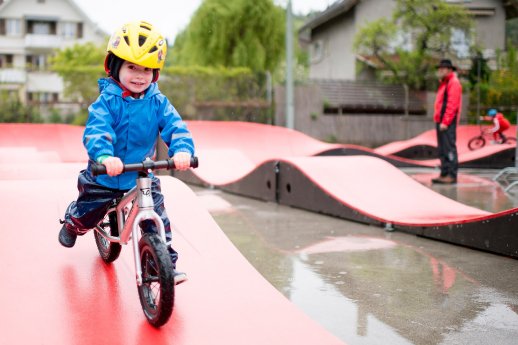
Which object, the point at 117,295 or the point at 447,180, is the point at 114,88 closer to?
the point at 117,295

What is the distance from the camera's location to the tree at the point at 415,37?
85.4ft

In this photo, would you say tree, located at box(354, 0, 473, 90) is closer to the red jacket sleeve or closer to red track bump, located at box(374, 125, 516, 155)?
red track bump, located at box(374, 125, 516, 155)

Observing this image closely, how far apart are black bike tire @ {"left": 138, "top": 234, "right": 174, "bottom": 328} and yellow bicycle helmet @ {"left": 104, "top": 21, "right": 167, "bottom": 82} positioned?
0.90 metres

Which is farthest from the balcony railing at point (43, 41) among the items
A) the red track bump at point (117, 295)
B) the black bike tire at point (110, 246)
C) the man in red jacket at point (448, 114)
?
the black bike tire at point (110, 246)

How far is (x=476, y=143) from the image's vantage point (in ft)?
57.1

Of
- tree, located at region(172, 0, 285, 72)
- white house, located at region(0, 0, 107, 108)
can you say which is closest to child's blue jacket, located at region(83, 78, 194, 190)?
tree, located at region(172, 0, 285, 72)

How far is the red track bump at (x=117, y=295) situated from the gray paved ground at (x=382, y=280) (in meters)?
0.41

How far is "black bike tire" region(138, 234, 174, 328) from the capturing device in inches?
120

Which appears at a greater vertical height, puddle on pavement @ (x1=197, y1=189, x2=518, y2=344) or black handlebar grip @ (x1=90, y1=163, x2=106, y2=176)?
black handlebar grip @ (x1=90, y1=163, x2=106, y2=176)

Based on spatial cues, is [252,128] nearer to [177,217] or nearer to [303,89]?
[303,89]

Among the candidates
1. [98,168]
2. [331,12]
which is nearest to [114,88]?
[98,168]

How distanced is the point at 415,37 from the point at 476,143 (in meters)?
10.5

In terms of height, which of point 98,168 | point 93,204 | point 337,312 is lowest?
point 337,312

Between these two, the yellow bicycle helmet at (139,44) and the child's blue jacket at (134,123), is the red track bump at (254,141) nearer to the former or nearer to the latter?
the child's blue jacket at (134,123)
